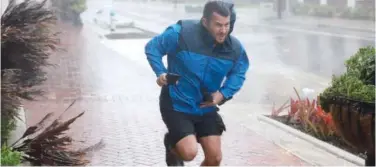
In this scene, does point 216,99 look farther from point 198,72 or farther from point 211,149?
point 211,149

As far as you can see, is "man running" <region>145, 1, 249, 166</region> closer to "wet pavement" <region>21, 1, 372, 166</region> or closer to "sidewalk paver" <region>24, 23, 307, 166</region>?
"wet pavement" <region>21, 1, 372, 166</region>

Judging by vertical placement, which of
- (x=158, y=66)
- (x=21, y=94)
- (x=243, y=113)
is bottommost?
(x=243, y=113)

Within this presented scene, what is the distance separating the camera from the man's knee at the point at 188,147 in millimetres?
4164

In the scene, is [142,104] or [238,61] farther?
[142,104]

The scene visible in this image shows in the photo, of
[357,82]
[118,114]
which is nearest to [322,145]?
[357,82]

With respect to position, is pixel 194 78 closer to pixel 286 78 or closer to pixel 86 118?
pixel 86 118

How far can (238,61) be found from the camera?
426cm

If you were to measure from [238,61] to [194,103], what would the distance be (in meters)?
0.38

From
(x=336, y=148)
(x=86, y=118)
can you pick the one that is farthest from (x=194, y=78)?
(x=86, y=118)

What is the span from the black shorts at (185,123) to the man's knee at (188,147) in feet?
0.08

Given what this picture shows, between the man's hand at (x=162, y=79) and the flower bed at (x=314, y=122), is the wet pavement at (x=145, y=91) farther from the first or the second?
the man's hand at (x=162, y=79)

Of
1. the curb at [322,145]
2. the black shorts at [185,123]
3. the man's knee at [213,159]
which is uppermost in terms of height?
the black shorts at [185,123]

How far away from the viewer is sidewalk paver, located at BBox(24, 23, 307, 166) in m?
6.80

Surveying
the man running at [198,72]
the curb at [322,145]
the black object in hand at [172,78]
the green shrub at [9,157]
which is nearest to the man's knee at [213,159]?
the man running at [198,72]
